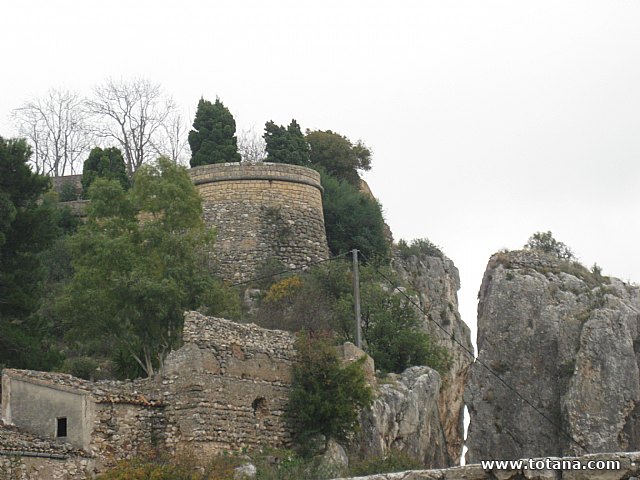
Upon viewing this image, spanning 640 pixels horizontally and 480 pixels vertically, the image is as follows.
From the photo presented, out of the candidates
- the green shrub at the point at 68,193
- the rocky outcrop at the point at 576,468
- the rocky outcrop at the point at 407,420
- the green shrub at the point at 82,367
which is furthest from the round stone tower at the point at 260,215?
the rocky outcrop at the point at 576,468

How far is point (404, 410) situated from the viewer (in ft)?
89.6

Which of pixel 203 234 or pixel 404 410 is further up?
pixel 203 234

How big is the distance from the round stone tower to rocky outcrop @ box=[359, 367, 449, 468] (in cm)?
1066

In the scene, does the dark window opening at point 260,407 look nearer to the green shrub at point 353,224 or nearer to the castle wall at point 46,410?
the castle wall at point 46,410

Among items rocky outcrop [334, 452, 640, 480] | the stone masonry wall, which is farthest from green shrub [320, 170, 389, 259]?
rocky outcrop [334, 452, 640, 480]

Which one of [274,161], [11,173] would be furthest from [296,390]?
[274,161]

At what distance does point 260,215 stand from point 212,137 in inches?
245

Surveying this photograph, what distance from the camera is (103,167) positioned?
46562mm

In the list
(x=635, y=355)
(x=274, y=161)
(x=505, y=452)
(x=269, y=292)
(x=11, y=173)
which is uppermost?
A: (x=274, y=161)

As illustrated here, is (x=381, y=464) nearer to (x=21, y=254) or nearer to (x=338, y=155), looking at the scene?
(x=21, y=254)

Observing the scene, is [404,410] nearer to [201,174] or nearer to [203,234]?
[203,234]

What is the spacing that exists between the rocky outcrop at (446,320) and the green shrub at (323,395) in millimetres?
10696

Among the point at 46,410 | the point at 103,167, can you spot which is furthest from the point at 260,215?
the point at 46,410

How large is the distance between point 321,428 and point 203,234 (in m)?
8.23
